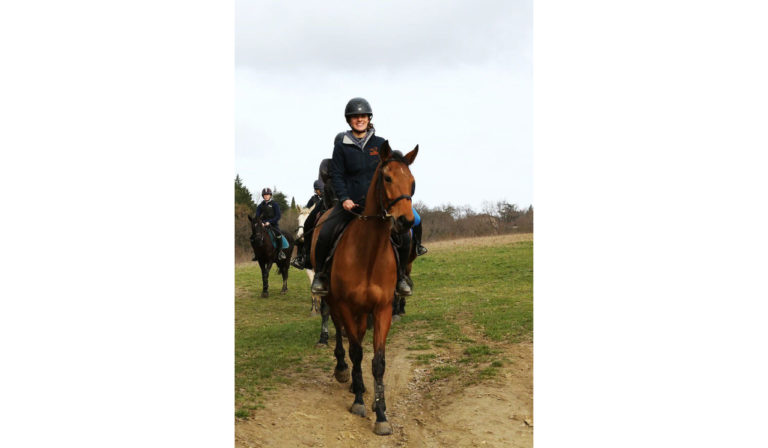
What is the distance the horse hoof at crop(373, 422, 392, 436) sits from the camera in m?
6.50

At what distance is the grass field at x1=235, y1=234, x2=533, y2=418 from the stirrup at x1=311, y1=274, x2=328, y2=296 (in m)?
1.58

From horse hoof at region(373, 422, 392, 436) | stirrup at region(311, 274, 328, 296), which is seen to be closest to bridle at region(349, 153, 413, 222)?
stirrup at region(311, 274, 328, 296)

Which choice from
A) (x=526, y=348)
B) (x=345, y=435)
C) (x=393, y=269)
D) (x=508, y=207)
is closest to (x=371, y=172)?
(x=393, y=269)

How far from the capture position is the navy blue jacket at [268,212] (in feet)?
58.6

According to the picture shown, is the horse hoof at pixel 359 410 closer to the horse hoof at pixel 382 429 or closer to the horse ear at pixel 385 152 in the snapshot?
the horse hoof at pixel 382 429

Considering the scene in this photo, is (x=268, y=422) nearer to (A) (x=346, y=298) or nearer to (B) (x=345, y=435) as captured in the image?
(B) (x=345, y=435)

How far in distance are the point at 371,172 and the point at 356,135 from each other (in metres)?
0.51

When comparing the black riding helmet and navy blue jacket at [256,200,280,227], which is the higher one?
the black riding helmet

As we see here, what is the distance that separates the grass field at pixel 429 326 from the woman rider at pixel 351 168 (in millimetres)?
2044

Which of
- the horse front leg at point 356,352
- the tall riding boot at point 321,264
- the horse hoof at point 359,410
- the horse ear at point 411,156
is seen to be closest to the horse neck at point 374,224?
the horse ear at point 411,156

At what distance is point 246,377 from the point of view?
830cm

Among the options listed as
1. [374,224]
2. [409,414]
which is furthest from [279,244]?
[374,224]

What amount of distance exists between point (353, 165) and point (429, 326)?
539 centimetres

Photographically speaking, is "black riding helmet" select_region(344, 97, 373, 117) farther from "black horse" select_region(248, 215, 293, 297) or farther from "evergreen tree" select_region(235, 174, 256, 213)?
"evergreen tree" select_region(235, 174, 256, 213)
